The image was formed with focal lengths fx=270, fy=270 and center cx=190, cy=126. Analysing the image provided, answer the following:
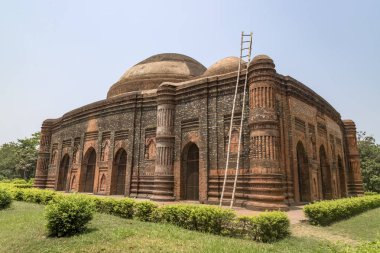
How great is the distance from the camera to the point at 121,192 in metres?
14.5

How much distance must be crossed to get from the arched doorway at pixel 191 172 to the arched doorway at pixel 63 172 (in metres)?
10.6

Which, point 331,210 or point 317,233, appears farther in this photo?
point 331,210

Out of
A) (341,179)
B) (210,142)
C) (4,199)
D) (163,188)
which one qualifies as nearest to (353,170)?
(341,179)

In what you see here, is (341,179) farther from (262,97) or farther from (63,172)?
(63,172)

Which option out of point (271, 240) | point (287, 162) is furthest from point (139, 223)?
point (287, 162)

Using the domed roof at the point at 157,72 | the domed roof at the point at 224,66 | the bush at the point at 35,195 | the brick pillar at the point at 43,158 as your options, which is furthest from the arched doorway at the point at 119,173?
the brick pillar at the point at 43,158

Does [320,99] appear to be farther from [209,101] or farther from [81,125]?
[81,125]

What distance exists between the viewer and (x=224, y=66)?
45.5ft

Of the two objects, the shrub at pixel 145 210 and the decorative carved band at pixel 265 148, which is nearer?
the shrub at pixel 145 210

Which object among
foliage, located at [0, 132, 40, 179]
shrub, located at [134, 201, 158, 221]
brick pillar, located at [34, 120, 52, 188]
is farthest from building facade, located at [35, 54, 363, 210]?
foliage, located at [0, 132, 40, 179]

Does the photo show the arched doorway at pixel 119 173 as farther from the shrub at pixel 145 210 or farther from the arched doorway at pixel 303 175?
the arched doorway at pixel 303 175

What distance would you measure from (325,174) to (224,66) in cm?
771

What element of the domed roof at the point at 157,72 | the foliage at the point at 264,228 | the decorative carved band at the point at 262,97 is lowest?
the foliage at the point at 264,228

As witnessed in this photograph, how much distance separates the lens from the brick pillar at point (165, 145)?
Answer: 12.0 metres
